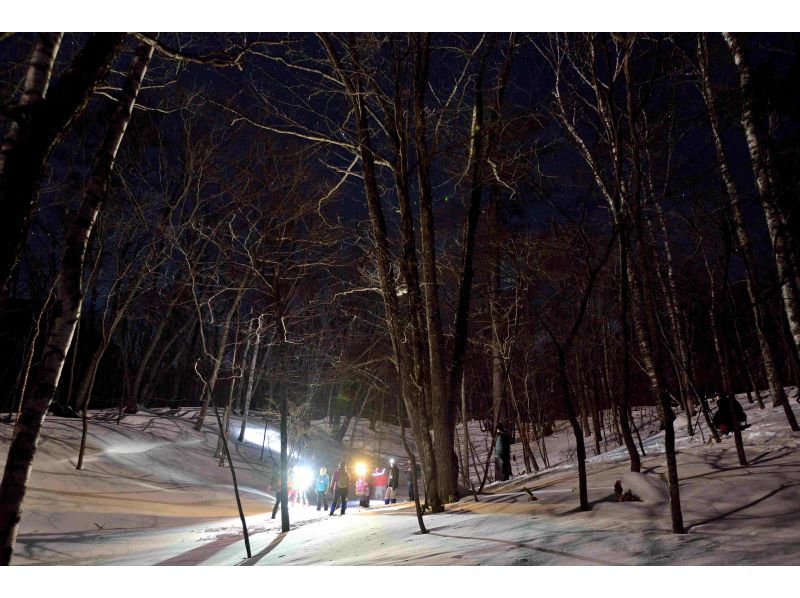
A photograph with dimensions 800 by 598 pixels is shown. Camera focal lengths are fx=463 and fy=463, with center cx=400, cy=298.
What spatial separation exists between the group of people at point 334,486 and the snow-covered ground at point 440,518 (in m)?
1.55

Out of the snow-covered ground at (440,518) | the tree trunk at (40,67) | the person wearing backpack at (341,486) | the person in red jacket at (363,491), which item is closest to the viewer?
the snow-covered ground at (440,518)

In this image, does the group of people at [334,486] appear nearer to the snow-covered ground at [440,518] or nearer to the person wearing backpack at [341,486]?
the person wearing backpack at [341,486]

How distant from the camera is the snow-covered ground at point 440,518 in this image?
2861 millimetres

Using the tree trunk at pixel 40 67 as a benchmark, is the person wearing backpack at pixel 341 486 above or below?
below

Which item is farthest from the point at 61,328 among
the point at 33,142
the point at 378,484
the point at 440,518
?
the point at 378,484

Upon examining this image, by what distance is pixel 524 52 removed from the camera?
256 inches

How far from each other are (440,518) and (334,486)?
768cm

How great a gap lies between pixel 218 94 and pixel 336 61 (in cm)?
232

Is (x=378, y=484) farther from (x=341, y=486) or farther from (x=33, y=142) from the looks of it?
(x=33, y=142)

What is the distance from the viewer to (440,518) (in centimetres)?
514

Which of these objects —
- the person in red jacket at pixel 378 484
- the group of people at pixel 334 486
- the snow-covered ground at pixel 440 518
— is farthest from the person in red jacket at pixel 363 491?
the snow-covered ground at pixel 440 518

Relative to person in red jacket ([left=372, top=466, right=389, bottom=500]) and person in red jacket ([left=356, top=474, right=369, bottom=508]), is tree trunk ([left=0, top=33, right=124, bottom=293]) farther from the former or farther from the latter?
person in red jacket ([left=372, top=466, right=389, bottom=500])

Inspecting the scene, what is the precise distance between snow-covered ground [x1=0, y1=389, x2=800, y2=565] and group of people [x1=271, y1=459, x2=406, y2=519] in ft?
5.08
